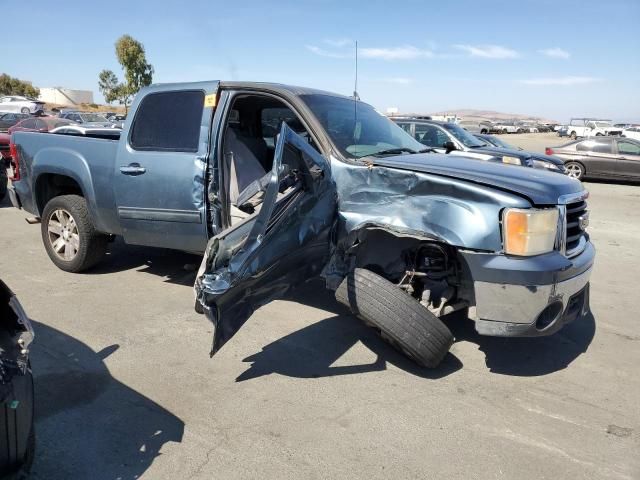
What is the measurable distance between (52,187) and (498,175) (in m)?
4.58

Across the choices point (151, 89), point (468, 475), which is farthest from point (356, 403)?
point (151, 89)

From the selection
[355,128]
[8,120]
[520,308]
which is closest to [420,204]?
[520,308]

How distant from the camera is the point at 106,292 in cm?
506

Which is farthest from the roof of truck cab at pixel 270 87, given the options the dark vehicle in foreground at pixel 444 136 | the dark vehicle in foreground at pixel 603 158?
the dark vehicle in foreground at pixel 603 158

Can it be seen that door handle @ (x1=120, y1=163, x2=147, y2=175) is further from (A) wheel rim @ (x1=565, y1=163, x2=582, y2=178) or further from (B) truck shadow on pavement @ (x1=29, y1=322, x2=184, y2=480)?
(A) wheel rim @ (x1=565, y1=163, x2=582, y2=178)

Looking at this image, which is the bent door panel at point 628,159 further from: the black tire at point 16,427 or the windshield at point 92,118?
the windshield at point 92,118

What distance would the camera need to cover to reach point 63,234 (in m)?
5.57

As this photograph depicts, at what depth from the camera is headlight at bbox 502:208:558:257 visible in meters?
3.18

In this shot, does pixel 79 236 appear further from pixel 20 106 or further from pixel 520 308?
pixel 20 106

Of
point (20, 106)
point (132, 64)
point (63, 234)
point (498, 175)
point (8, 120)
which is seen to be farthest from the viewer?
point (132, 64)

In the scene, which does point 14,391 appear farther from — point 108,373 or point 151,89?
point 151,89

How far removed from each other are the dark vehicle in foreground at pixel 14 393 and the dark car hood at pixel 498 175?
240 centimetres

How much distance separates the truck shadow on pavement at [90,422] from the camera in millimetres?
2618

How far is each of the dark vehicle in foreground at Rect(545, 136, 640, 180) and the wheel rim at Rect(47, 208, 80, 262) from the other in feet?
45.7
